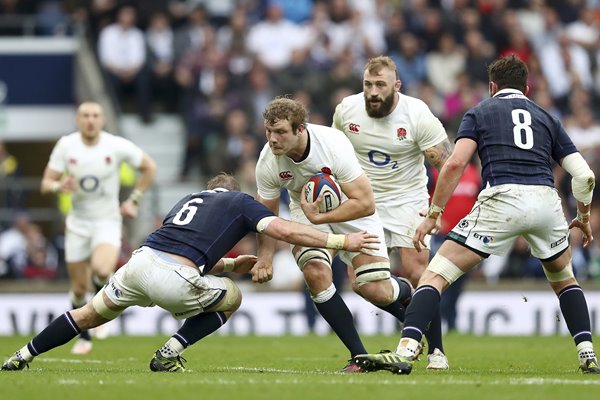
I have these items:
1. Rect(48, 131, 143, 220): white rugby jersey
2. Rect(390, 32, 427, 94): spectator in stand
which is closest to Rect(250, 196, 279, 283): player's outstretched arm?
Rect(48, 131, 143, 220): white rugby jersey

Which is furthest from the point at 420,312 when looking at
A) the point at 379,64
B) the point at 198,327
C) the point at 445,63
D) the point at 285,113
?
the point at 445,63

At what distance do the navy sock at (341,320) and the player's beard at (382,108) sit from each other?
191 cm

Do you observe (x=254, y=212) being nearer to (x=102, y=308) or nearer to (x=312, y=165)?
(x=312, y=165)

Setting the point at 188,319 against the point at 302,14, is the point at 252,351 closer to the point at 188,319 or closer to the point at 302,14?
the point at 188,319

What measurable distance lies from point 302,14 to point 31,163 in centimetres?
630

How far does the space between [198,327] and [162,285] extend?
21.7 inches

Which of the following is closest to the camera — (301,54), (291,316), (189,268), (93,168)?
(189,268)

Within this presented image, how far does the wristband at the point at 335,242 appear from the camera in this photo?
1040cm

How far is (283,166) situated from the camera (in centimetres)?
1123

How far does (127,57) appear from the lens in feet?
78.6

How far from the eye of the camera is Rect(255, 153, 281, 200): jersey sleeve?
1130 centimetres

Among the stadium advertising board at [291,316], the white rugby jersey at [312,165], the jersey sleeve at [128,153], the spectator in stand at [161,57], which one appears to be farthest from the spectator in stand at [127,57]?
the white rugby jersey at [312,165]

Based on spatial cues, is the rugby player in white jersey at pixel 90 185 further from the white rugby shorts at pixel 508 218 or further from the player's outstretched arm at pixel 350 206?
the white rugby shorts at pixel 508 218

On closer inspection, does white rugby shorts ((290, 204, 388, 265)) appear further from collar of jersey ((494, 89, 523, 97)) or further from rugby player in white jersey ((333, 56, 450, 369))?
collar of jersey ((494, 89, 523, 97))
